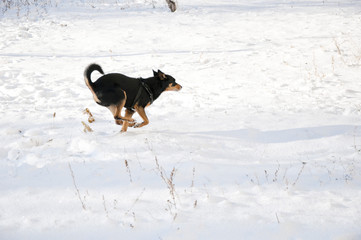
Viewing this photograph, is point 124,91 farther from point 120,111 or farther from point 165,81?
point 165,81

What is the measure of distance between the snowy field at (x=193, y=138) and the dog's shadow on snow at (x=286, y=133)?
3cm

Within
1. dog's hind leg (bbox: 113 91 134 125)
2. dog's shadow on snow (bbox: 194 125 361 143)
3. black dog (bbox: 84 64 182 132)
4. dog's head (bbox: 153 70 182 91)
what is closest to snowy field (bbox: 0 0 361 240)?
dog's shadow on snow (bbox: 194 125 361 143)

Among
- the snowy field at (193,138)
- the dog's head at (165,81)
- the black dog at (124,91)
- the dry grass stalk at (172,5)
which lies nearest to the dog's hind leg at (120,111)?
the black dog at (124,91)

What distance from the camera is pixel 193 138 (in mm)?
4461

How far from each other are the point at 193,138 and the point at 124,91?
1206 millimetres

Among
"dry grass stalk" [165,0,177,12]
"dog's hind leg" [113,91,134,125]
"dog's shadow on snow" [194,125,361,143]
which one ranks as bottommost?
"dog's shadow on snow" [194,125,361,143]

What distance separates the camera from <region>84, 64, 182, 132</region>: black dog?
13.9 ft

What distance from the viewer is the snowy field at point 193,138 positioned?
8.52 ft

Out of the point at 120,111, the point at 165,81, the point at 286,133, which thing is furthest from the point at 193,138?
the point at 286,133

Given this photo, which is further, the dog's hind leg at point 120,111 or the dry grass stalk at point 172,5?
the dry grass stalk at point 172,5

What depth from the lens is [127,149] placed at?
160 inches

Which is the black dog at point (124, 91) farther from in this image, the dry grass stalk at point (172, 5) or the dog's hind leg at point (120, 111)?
the dry grass stalk at point (172, 5)

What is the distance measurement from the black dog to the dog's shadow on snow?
3.30 feet

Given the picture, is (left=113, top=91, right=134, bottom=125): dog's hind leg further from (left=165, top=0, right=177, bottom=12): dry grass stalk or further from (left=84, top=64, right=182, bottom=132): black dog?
(left=165, top=0, right=177, bottom=12): dry grass stalk
